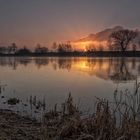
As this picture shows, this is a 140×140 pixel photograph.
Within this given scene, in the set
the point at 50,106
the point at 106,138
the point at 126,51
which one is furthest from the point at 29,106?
the point at 126,51

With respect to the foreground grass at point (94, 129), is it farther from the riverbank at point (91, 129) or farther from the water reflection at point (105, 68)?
the water reflection at point (105, 68)

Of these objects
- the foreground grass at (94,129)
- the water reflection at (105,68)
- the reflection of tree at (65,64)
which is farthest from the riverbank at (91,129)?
the reflection of tree at (65,64)

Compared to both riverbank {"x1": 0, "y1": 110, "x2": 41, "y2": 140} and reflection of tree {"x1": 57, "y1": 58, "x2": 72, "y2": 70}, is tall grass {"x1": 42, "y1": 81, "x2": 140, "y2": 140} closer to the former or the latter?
riverbank {"x1": 0, "y1": 110, "x2": 41, "y2": 140}

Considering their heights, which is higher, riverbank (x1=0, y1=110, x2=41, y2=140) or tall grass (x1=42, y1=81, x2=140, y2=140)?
tall grass (x1=42, y1=81, x2=140, y2=140)

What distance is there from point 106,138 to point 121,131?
36 cm

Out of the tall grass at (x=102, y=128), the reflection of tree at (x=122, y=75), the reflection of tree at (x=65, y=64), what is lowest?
the reflection of tree at (x=65, y=64)

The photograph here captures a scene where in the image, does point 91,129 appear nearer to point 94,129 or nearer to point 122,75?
point 94,129

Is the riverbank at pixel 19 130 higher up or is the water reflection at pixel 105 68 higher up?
the riverbank at pixel 19 130

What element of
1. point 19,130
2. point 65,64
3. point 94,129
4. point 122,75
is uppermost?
point 94,129

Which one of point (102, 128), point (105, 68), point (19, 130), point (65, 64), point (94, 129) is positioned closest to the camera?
point (102, 128)

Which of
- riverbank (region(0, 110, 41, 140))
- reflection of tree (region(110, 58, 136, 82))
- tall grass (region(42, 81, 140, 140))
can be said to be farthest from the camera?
reflection of tree (region(110, 58, 136, 82))

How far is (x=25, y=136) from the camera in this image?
726cm

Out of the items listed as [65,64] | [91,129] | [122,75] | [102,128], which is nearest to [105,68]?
[122,75]

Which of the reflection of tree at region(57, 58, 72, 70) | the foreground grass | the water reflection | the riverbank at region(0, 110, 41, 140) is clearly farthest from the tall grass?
the reflection of tree at region(57, 58, 72, 70)
